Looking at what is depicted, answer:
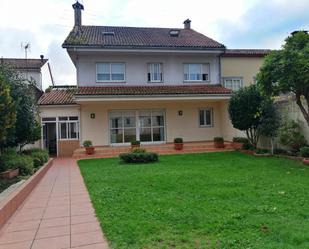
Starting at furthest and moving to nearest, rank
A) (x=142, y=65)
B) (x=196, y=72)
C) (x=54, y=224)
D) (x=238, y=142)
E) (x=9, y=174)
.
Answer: (x=196, y=72) < (x=142, y=65) < (x=238, y=142) < (x=9, y=174) < (x=54, y=224)

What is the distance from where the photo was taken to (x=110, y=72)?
74.2 feet

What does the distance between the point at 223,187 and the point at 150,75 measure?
630 inches

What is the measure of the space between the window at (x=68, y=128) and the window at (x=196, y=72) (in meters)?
8.46

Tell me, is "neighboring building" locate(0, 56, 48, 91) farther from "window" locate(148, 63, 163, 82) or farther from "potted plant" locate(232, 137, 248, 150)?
"potted plant" locate(232, 137, 248, 150)

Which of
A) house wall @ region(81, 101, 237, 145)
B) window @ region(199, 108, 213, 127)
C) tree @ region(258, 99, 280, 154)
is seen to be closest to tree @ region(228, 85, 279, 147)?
tree @ region(258, 99, 280, 154)

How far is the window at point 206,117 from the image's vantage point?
23.8 metres

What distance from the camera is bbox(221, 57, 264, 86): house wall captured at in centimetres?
2562

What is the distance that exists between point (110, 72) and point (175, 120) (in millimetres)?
5639

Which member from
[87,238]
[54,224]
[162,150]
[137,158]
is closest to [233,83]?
[162,150]

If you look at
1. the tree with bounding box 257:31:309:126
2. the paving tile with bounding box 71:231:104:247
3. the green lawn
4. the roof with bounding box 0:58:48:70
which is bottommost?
the paving tile with bounding box 71:231:104:247

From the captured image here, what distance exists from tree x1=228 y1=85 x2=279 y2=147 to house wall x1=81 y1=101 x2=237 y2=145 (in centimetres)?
432

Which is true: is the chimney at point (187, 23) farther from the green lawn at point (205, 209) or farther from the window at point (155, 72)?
the green lawn at point (205, 209)

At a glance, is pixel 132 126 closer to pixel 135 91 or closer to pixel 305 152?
pixel 135 91

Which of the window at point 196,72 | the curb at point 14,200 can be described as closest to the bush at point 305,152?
the curb at point 14,200
